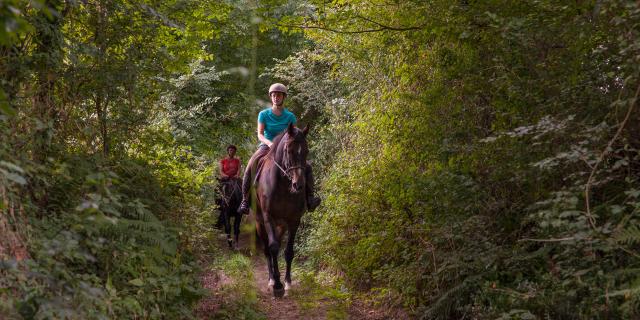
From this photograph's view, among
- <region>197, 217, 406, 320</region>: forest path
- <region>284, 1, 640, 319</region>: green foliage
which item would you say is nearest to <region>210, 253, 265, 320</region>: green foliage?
<region>197, 217, 406, 320</region>: forest path

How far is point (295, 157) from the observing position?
31.5 feet

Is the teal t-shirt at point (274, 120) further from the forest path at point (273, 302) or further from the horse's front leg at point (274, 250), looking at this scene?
the forest path at point (273, 302)

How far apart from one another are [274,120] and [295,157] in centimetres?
162

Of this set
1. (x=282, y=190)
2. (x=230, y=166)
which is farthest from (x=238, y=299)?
(x=230, y=166)

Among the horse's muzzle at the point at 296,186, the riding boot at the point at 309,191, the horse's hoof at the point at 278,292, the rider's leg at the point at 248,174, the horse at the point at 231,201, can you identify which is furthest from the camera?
the horse at the point at 231,201

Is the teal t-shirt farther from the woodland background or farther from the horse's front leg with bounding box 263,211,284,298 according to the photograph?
the horse's front leg with bounding box 263,211,284,298

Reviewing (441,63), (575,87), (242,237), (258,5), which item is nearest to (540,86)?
(575,87)

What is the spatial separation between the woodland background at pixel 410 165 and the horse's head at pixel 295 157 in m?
1.06

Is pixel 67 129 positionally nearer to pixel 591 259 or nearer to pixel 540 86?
pixel 540 86

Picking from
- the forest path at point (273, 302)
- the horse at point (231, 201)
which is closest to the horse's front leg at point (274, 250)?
the forest path at point (273, 302)

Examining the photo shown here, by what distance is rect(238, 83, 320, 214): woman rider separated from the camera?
10523 mm

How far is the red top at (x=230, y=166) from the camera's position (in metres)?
17.2

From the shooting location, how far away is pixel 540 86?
5.80m

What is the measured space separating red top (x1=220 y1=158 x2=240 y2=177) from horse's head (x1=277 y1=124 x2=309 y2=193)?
7570 mm
